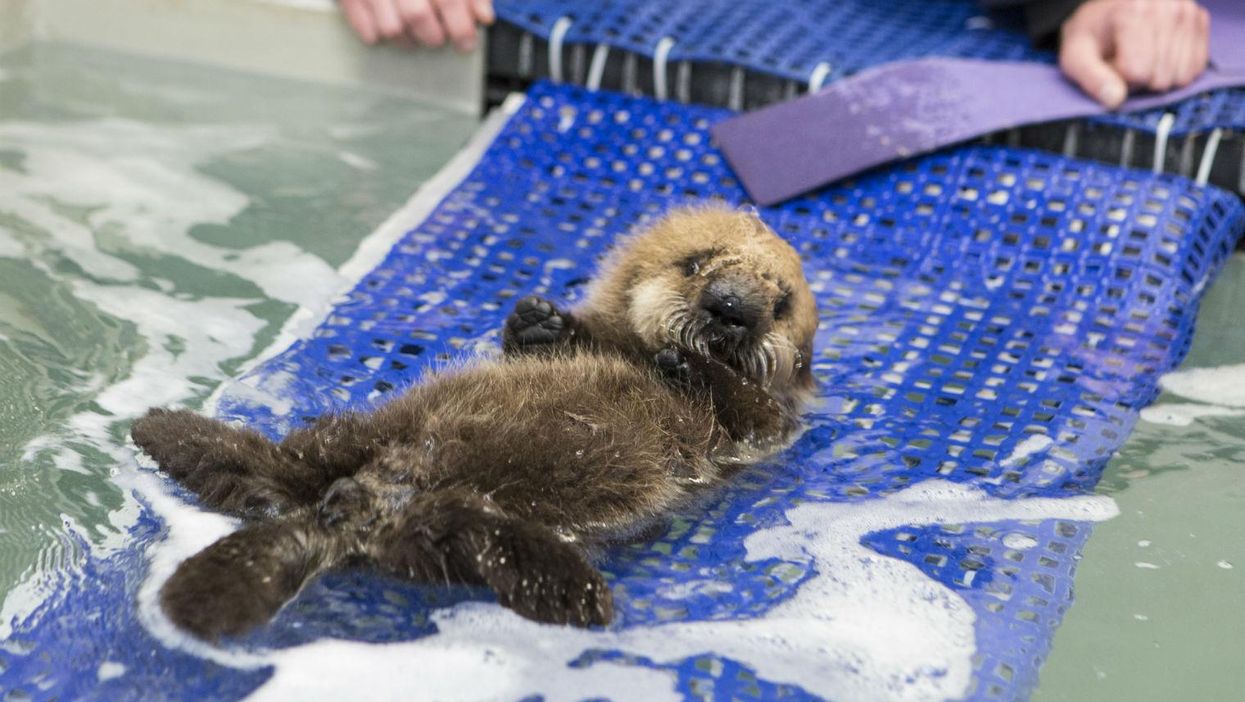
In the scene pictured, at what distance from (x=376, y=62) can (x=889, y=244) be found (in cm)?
217

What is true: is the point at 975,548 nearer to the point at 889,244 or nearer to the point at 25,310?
the point at 889,244

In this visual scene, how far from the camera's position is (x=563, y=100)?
4.91 metres

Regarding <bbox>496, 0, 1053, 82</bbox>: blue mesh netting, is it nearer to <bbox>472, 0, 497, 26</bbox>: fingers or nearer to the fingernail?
<bbox>472, 0, 497, 26</bbox>: fingers

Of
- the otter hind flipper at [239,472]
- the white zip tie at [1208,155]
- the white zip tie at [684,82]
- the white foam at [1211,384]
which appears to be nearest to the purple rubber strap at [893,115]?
the white zip tie at [1208,155]

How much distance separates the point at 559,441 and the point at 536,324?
1.88ft

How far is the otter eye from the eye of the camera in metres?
3.04

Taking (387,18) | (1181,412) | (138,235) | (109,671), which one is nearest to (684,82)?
(387,18)

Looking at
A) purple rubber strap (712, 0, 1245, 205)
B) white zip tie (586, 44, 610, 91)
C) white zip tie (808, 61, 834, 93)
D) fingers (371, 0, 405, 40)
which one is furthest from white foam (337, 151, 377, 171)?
white zip tie (808, 61, 834, 93)

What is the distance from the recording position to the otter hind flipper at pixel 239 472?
2.47m

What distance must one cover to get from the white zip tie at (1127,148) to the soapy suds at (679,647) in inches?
92.7

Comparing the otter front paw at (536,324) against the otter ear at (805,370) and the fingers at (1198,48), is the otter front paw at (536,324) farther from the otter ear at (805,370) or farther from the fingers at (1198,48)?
the fingers at (1198,48)

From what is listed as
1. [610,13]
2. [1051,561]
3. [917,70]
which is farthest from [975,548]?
[610,13]

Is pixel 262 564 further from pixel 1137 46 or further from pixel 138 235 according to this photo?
pixel 1137 46

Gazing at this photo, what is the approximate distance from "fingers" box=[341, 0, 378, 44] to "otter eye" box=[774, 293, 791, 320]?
2619 millimetres
